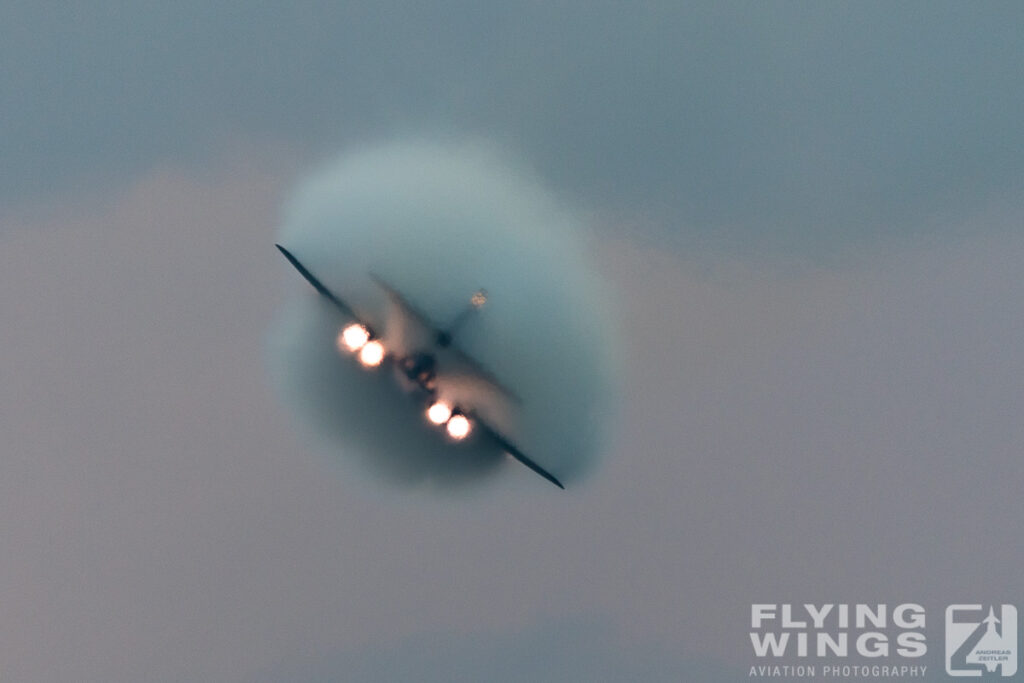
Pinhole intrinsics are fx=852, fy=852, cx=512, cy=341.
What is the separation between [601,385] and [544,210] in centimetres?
950

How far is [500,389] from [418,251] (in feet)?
27.0

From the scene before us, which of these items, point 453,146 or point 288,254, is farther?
point 453,146

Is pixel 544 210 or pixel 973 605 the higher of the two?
pixel 544 210

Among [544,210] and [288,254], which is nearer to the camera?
[288,254]

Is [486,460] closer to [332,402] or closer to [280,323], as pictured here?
[332,402]

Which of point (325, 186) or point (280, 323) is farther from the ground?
point (325, 186)

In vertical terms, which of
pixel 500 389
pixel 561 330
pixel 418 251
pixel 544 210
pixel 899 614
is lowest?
pixel 899 614

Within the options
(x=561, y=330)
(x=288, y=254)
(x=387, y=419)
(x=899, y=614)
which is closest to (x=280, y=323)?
(x=288, y=254)

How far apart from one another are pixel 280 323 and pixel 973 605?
38.0 meters

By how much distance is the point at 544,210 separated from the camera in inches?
1736

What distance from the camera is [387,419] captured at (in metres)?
43.6

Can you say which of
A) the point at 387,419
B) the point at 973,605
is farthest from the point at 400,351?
the point at 973,605

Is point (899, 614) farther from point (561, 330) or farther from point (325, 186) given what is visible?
point (325, 186)

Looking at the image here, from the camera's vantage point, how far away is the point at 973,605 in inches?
1709
